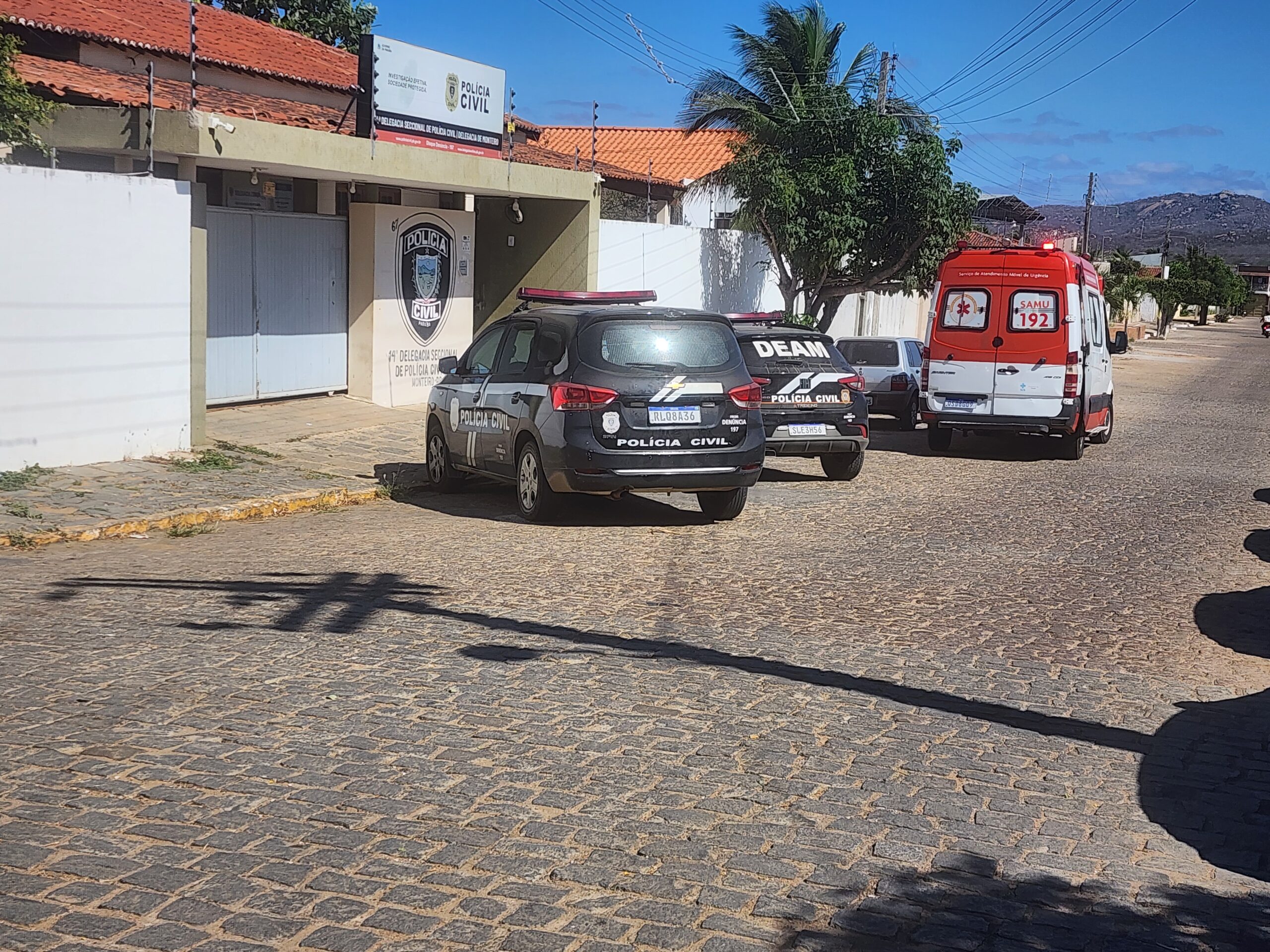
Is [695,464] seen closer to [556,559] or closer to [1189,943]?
[556,559]

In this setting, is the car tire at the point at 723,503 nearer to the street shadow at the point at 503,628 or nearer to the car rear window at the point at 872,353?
the street shadow at the point at 503,628

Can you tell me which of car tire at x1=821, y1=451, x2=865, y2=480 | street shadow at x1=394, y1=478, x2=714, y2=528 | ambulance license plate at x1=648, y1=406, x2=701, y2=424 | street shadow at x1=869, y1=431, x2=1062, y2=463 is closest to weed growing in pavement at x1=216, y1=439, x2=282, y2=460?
street shadow at x1=394, y1=478, x2=714, y2=528

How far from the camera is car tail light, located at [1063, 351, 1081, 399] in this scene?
1720 centimetres

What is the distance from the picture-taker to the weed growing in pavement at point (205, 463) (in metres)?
12.9

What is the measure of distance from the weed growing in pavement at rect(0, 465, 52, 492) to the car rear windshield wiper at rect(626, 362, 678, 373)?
Answer: 495 cm

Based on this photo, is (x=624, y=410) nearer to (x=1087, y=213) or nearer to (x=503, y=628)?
(x=503, y=628)

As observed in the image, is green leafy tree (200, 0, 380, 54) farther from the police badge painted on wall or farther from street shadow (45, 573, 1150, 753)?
Answer: street shadow (45, 573, 1150, 753)

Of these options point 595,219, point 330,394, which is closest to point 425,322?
point 330,394

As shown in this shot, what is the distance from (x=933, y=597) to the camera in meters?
8.87

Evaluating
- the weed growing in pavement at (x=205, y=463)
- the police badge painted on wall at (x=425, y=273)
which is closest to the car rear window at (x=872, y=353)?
the police badge painted on wall at (x=425, y=273)

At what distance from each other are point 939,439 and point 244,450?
8757 millimetres

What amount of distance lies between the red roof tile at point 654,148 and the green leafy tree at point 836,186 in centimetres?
1009

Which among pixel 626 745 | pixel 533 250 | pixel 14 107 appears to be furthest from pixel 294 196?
pixel 626 745

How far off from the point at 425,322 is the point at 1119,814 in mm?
15595
